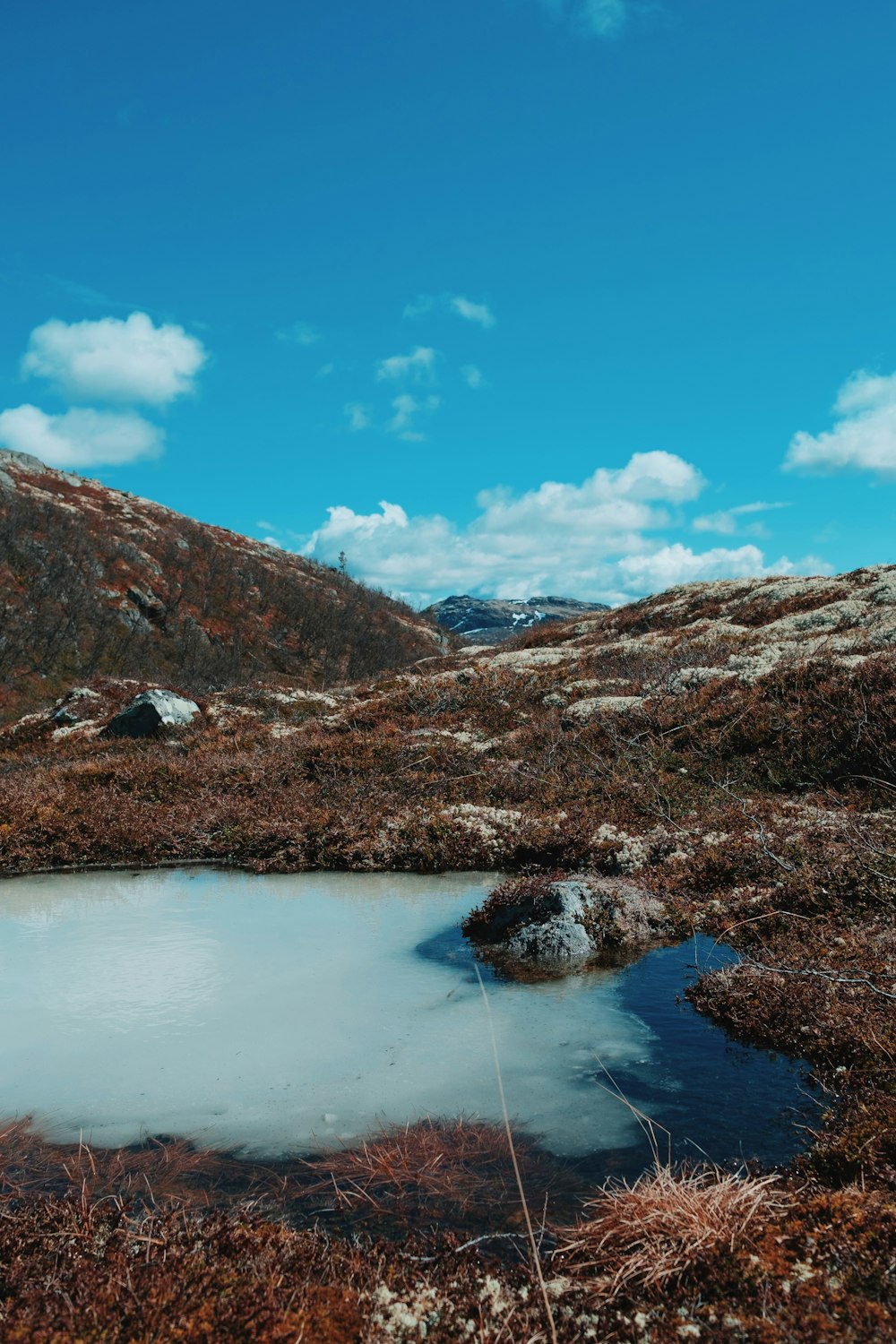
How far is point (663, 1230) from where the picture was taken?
402cm

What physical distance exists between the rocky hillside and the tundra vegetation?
35319 millimetres

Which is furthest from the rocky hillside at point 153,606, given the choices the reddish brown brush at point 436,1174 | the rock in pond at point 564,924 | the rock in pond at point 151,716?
the reddish brown brush at point 436,1174

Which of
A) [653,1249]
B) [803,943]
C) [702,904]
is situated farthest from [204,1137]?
[702,904]

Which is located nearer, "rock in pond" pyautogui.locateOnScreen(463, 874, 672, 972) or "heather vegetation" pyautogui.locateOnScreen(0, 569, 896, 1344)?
"heather vegetation" pyautogui.locateOnScreen(0, 569, 896, 1344)

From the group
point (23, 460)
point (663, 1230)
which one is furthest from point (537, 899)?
point (23, 460)

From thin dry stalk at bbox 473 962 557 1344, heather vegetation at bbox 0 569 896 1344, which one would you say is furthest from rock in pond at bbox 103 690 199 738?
thin dry stalk at bbox 473 962 557 1344

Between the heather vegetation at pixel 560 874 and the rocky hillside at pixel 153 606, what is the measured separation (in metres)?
33.8

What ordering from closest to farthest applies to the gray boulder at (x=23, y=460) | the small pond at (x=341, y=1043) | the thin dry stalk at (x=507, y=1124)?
1. the thin dry stalk at (x=507, y=1124)
2. the small pond at (x=341, y=1043)
3. the gray boulder at (x=23, y=460)

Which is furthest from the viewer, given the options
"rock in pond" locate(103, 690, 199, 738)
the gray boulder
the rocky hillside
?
the gray boulder

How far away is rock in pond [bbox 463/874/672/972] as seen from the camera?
9.23m

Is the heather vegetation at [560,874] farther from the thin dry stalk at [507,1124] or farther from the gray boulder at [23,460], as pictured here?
the gray boulder at [23,460]

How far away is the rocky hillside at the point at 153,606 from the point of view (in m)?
62.2

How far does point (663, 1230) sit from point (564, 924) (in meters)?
5.41

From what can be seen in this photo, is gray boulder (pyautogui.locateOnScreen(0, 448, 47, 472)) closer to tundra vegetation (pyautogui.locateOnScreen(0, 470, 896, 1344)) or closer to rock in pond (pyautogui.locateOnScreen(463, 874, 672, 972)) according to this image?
tundra vegetation (pyautogui.locateOnScreen(0, 470, 896, 1344))
